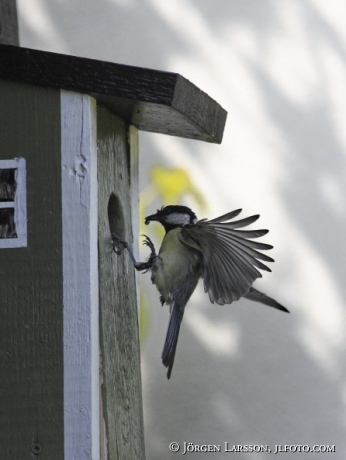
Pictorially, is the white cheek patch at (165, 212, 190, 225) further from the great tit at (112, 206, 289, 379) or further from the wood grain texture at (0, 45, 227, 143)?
the wood grain texture at (0, 45, 227, 143)

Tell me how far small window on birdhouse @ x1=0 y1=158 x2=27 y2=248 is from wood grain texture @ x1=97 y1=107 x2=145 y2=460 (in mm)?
178

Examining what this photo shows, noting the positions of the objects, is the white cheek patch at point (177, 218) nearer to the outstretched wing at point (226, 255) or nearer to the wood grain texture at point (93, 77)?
the outstretched wing at point (226, 255)

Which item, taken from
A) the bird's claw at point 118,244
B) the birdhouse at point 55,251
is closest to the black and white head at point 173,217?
the bird's claw at point 118,244

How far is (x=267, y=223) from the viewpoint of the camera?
110 inches

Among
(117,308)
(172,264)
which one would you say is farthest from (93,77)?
(172,264)

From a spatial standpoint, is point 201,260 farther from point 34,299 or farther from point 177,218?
point 34,299

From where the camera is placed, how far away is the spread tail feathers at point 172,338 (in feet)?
6.29

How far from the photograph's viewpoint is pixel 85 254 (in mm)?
1562

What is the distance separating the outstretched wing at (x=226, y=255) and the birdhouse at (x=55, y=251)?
1.00 ft

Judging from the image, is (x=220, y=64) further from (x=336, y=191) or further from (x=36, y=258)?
(x=36, y=258)

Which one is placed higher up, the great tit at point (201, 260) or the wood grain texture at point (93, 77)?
the wood grain texture at point (93, 77)

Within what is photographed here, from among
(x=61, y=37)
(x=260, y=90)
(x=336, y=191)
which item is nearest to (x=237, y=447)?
(x=336, y=191)

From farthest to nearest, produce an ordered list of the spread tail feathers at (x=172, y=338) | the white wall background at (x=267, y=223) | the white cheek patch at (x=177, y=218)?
the white wall background at (x=267, y=223)
the white cheek patch at (x=177, y=218)
the spread tail feathers at (x=172, y=338)

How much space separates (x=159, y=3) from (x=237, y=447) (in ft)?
5.35
